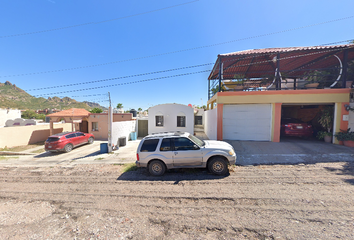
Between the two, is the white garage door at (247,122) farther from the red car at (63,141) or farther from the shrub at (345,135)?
the red car at (63,141)

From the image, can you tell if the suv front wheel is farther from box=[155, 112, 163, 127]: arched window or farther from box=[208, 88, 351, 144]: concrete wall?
box=[155, 112, 163, 127]: arched window

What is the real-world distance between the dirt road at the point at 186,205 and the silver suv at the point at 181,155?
398 mm

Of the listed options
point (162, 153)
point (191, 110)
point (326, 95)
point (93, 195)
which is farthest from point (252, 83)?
point (93, 195)

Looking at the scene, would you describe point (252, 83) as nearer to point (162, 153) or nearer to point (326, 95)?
point (326, 95)

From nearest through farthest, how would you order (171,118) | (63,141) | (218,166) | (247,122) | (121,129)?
1. (218,166)
2. (247,122)
3. (63,141)
4. (121,129)
5. (171,118)

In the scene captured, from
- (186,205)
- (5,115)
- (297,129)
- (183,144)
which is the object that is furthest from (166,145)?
(5,115)

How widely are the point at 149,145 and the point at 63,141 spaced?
922cm

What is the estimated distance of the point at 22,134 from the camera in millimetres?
13922

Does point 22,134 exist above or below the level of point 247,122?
below

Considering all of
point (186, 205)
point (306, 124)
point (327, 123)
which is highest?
point (327, 123)

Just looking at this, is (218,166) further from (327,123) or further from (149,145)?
(327,123)

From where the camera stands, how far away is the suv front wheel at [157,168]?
17.2 feet

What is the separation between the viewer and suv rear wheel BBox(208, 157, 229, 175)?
16.5 feet

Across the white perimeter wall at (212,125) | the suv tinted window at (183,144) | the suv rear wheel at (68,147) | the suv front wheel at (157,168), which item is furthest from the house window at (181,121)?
the suv rear wheel at (68,147)
